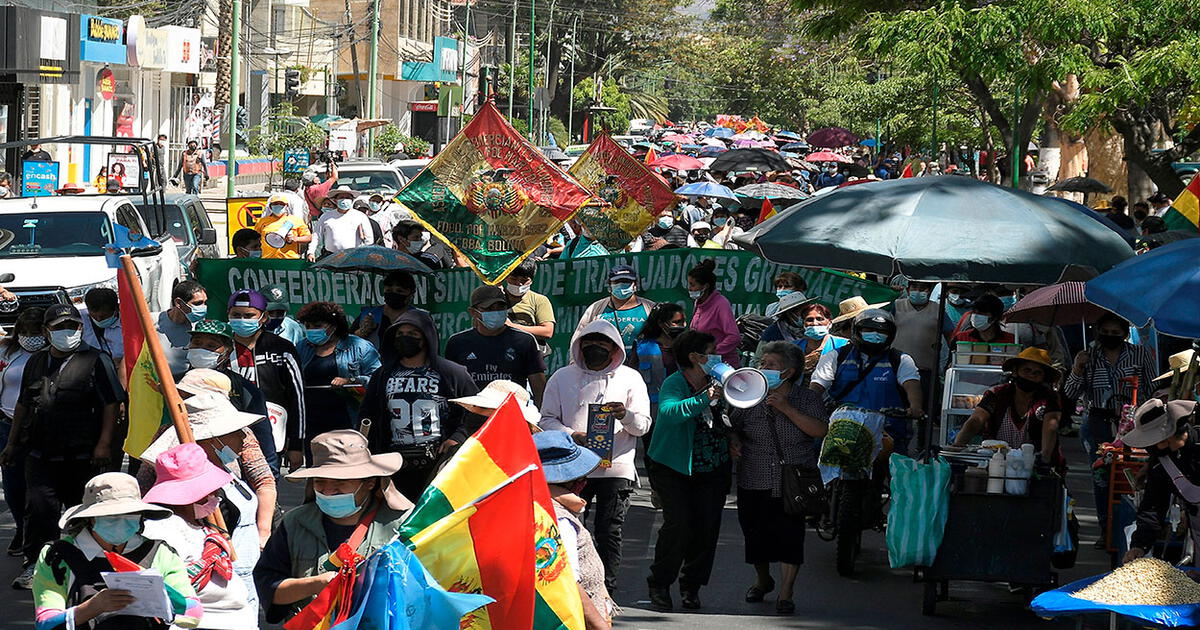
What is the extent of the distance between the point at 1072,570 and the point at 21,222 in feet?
37.5

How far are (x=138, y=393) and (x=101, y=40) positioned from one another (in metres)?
32.7

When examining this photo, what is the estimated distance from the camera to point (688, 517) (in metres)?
8.80

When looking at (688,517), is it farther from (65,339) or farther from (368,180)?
(368,180)

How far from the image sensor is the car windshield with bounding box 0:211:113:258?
1686 cm

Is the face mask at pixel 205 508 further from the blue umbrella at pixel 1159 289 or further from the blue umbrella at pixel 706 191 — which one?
the blue umbrella at pixel 706 191

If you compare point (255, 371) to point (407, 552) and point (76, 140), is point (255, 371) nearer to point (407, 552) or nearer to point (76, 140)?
point (407, 552)

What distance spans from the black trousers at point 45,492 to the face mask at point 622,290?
423 centimetres

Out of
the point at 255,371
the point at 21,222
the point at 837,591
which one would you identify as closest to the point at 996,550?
the point at 837,591

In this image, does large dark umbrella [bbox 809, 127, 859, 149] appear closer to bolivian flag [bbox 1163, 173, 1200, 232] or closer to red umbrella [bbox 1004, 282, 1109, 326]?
bolivian flag [bbox 1163, 173, 1200, 232]

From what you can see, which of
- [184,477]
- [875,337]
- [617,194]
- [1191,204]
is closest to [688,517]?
[875,337]

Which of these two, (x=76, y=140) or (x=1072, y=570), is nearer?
(x=1072, y=570)

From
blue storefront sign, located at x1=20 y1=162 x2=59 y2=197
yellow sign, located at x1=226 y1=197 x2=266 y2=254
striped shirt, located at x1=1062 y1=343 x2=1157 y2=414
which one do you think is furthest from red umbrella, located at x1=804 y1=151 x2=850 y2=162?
striped shirt, located at x1=1062 y1=343 x2=1157 y2=414

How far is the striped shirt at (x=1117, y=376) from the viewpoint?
10.9m

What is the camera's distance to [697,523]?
8.84 meters
